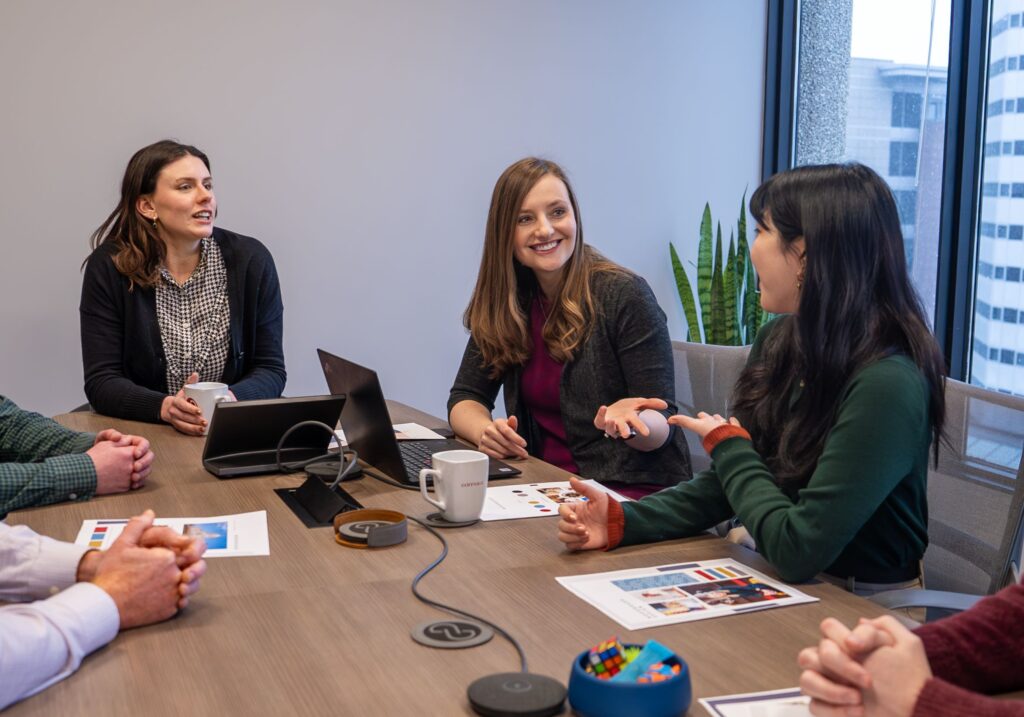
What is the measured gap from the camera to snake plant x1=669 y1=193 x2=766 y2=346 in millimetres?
4129

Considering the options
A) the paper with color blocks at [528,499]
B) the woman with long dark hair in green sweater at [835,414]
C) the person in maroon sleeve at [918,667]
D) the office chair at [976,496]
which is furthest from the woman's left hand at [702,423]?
the person in maroon sleeve at [918,667]

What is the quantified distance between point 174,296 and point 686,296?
2253 mm

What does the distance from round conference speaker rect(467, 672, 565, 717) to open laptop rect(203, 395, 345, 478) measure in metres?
1.09

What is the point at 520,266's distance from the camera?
2.62 meters

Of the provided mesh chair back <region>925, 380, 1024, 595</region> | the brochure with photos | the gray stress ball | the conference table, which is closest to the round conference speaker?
the conference table

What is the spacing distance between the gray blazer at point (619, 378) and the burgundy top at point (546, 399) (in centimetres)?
4

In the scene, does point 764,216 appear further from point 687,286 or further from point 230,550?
point 687,286

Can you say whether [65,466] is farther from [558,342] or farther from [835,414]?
[835,414]

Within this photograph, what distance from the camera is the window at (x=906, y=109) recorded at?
3.75 meters

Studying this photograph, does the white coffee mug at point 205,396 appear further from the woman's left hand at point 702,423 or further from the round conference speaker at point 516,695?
the round conference speaker at point 516,695

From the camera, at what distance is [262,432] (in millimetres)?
2041

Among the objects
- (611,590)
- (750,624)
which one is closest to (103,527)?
(611,590)

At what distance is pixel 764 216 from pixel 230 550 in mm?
1022

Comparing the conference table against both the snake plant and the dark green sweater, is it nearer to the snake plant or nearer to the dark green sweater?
the dark green sweater
